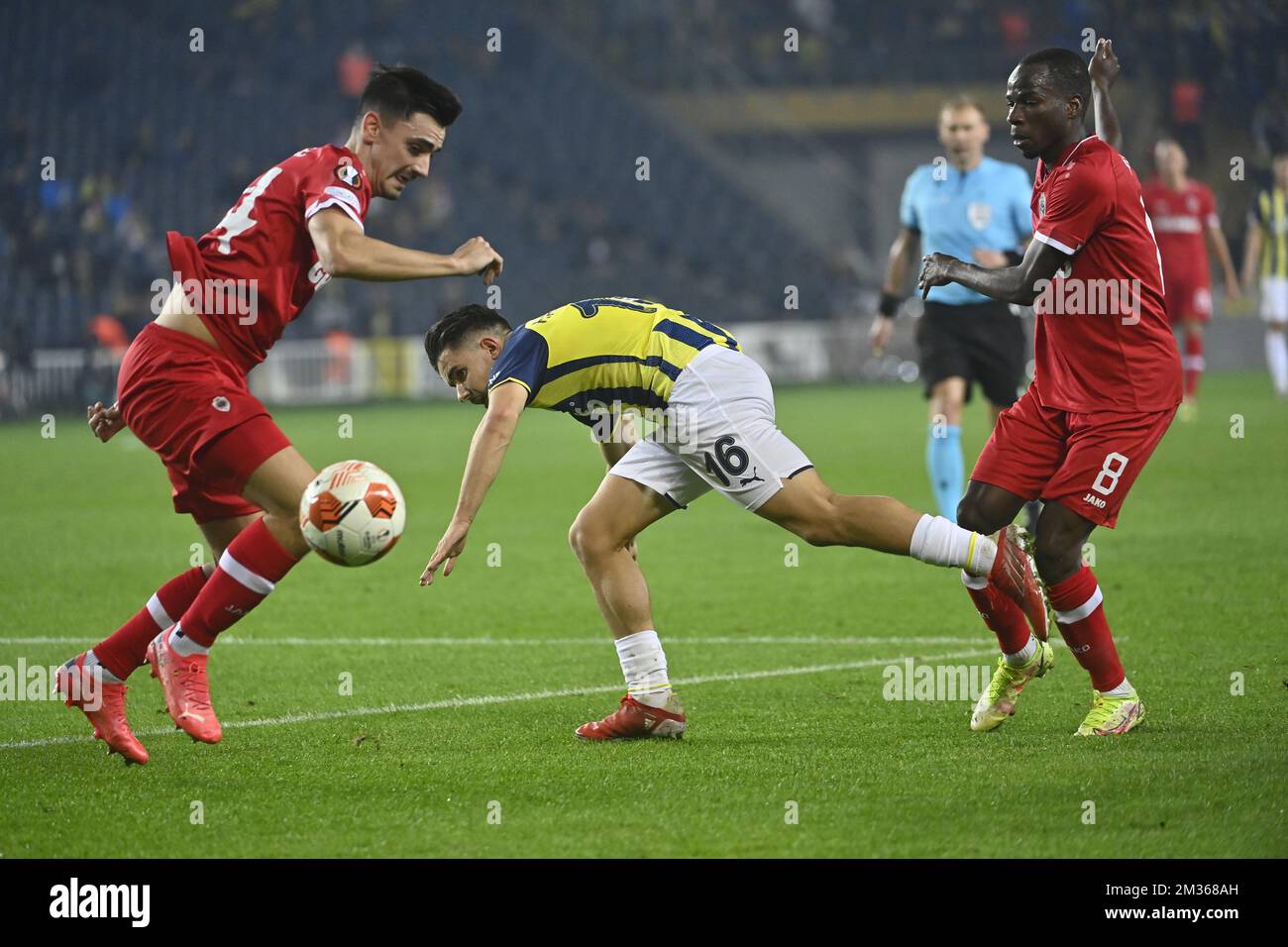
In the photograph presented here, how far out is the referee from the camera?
10.6 m

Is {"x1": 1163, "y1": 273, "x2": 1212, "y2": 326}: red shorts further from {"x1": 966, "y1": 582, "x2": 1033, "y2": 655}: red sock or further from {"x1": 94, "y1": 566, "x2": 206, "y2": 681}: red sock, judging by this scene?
{"x1": 94, "y1": 566, "x2": 206, "y2": 681}: red sock

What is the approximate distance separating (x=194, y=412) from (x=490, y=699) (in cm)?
184

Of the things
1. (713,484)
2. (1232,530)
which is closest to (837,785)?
(713,484)

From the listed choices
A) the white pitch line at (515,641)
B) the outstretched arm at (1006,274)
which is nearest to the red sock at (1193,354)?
the white pitch line at (515,641)

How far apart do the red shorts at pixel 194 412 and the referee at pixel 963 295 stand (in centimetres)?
563

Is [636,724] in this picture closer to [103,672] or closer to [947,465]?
[103,672]

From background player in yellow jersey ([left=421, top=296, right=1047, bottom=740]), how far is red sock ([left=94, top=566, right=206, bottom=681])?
1.10 meters

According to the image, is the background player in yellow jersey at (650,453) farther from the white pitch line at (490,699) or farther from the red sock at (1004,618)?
the white pitch line at (490,699)

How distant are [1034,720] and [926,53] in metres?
33.4

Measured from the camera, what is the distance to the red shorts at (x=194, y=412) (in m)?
5.68

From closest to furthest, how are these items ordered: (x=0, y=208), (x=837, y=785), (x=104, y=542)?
(x=837, y=785)
(x=104, y=542)
(x=0, y=208)

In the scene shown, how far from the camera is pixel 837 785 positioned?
5.25 metres

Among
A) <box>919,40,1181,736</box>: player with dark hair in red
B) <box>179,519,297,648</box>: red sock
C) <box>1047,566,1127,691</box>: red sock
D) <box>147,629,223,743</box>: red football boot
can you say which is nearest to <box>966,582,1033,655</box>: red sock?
<box>919,40,1181,736</box>: player with dark hair in red
